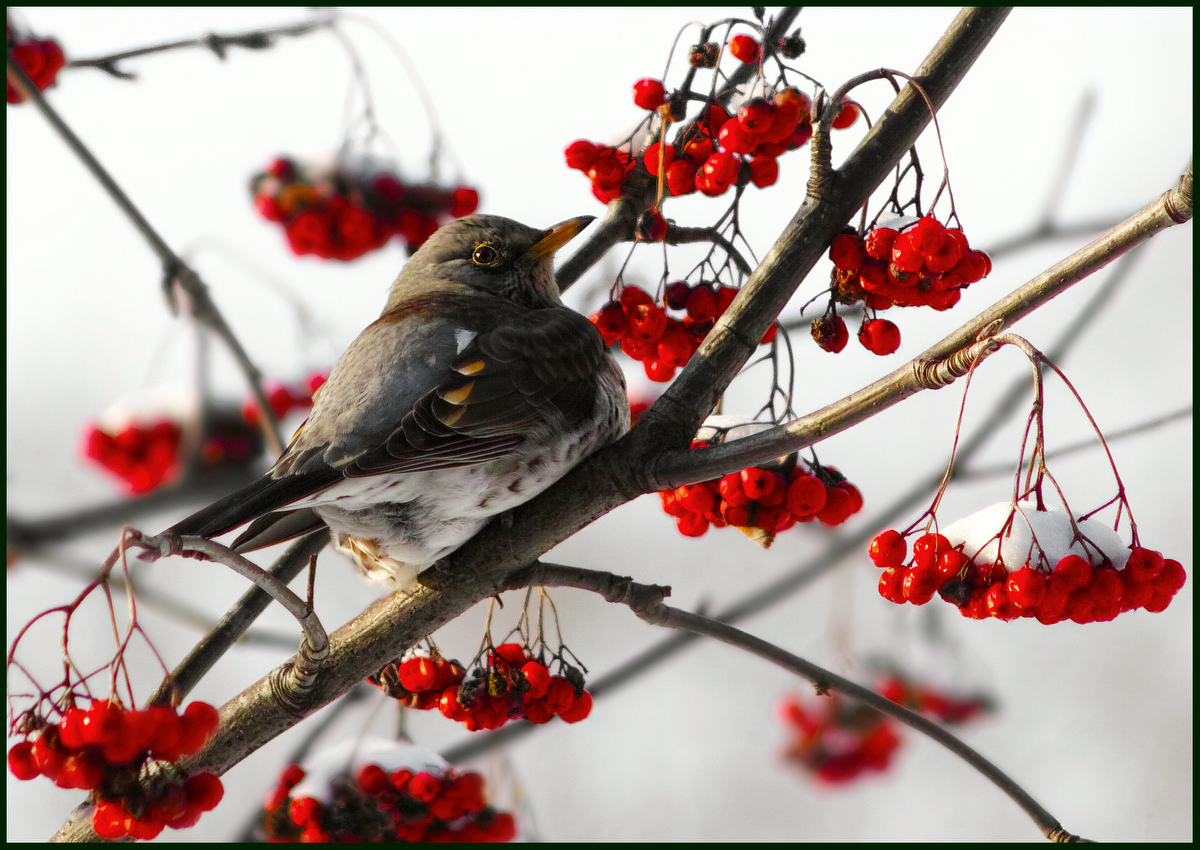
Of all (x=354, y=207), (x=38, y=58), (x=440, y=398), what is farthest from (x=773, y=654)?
(x=38, y=58)

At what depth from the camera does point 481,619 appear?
4.82 meters

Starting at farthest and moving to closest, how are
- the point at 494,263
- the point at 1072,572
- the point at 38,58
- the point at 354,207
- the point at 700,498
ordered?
the point at 354,207 → the point at 494,263 → the point at 38,58 → the point at 700,498 → the point at 1072,572

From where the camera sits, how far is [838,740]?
10.3ft

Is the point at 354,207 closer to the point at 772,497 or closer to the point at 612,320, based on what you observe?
the point at 612,320

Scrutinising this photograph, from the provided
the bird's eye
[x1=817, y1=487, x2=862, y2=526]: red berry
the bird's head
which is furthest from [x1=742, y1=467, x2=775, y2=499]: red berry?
the bird's eye

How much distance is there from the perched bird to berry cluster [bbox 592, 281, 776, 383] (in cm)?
14

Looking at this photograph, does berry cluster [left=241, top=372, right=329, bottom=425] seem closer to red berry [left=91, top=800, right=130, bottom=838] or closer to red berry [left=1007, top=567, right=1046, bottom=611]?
red berry [left=91, top=800, right=130, bottom=838]

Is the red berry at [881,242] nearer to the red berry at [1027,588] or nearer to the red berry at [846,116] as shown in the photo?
the red berry at [846,116]

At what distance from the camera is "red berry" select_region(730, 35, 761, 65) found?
1.79 meters

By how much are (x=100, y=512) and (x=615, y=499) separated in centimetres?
94

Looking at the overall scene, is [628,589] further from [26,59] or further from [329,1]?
[26,59]

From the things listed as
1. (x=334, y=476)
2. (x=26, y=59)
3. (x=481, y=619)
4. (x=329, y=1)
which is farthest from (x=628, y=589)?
(x=481, y=619)

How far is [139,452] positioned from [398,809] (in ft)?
4.65

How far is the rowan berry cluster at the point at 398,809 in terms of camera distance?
209 centimetres
